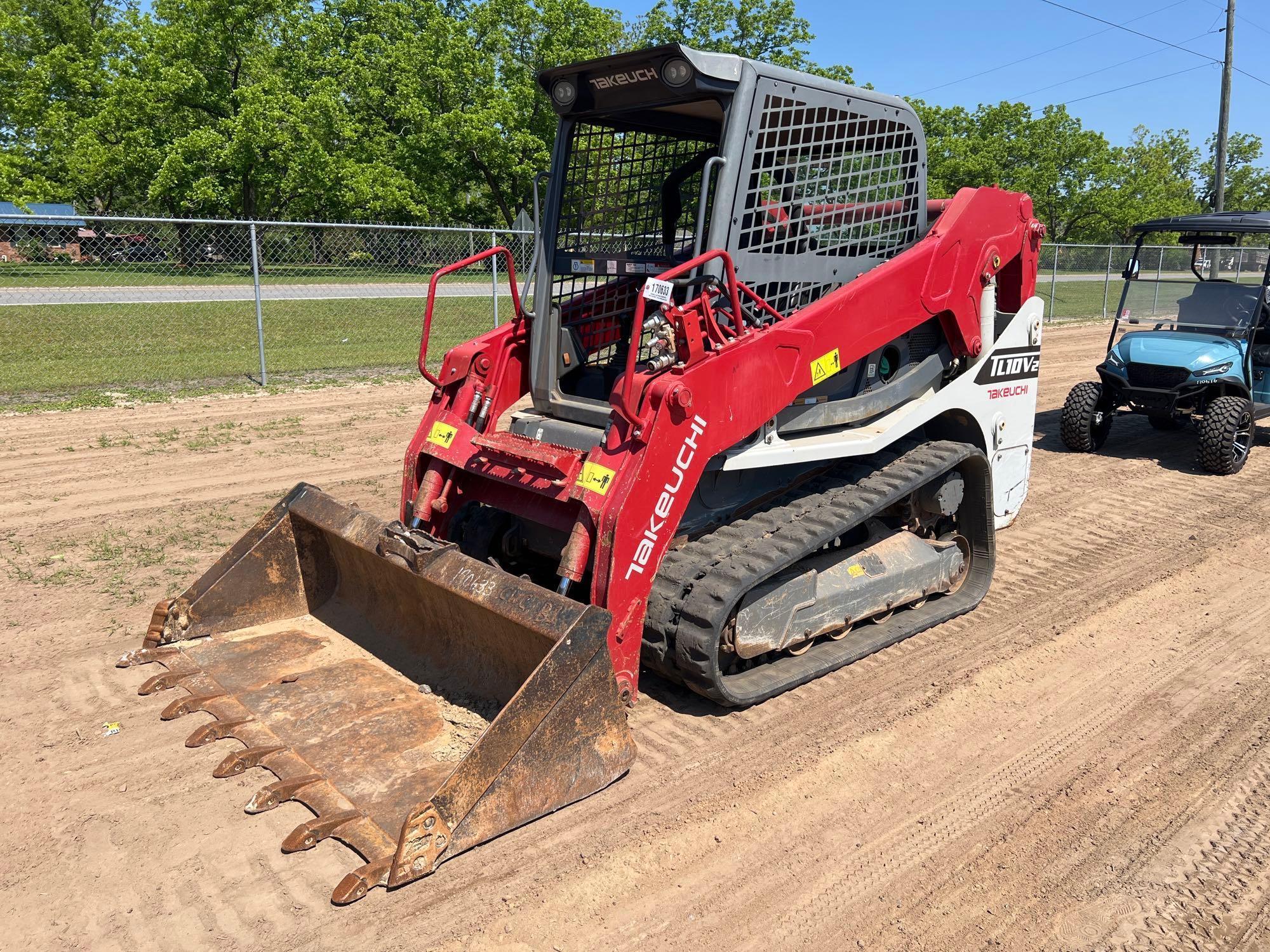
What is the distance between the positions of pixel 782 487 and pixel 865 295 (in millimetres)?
968

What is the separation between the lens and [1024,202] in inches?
218

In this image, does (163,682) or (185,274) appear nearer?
(163,682)

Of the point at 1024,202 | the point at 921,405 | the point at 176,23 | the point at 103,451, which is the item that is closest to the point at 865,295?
the point at 921,405

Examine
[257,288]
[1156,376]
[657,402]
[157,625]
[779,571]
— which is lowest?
[157,625]

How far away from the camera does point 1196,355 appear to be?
8617mm

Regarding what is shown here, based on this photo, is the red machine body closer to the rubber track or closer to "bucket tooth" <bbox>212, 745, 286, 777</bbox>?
the rubber track

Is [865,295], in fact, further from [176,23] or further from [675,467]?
[176,23]

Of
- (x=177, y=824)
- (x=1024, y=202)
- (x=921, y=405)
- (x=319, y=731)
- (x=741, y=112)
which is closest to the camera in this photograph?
(x=177, y=824)

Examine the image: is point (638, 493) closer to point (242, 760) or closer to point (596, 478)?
point (596, 478)

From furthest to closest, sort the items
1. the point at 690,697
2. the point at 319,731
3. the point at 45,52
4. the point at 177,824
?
the point at 45,52, the point at 690,697, the point at 319,731, the point at 177,824

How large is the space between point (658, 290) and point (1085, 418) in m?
6.77

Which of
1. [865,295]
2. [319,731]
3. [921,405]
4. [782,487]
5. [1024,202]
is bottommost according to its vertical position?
[319,731]

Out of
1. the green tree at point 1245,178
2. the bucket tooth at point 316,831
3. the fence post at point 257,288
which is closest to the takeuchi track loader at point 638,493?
the bucket tooth at point 316,831

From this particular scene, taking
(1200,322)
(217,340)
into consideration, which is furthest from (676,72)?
(217,340)
